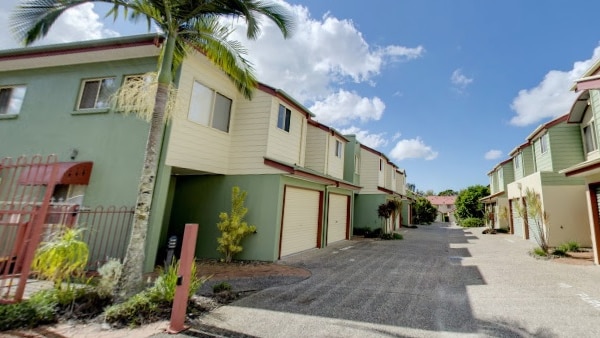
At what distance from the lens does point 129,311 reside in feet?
15.5

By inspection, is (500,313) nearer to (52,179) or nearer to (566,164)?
(52,179)

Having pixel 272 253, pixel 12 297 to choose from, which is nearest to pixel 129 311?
pixel 12 297

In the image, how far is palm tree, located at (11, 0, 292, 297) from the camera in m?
5.54

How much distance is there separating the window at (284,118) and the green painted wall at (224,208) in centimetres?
285

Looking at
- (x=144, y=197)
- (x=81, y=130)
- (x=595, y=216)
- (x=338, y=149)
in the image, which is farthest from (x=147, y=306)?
(x=595, y=216)

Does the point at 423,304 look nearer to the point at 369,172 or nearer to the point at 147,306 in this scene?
the point at 147,306

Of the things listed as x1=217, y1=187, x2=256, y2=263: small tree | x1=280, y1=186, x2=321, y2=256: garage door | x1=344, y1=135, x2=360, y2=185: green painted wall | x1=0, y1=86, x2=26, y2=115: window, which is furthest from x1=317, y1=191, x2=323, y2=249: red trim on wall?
x1=0, y1=86, x2=26, y2=115: window

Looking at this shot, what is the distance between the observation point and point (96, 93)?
966cm

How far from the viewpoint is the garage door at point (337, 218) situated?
15.7 metres

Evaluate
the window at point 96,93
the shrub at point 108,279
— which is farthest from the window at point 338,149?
the shrub at point 108,279

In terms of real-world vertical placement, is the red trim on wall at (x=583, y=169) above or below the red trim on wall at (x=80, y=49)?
below

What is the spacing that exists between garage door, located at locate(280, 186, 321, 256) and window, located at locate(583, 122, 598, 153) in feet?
49.3

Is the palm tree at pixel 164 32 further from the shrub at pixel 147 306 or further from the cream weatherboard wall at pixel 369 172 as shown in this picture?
the cream weatherboard wall at pixel 369 172

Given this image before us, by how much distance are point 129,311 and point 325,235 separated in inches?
425
